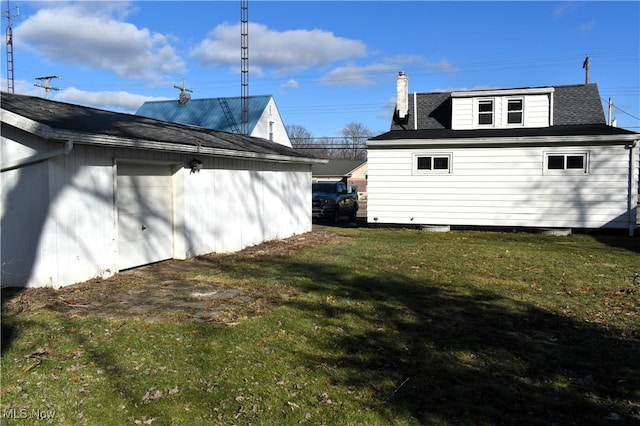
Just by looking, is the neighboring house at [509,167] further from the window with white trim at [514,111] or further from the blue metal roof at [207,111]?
the blue metal roof at [207,111]

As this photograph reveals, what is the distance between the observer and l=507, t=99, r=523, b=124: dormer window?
59.8 feet

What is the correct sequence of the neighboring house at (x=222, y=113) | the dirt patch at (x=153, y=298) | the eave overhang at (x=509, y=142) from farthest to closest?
the neighboring house at (x=222, y=113)
the eave overhang at (x=509, y=142)
the dirt patch at (x=153, y=298)

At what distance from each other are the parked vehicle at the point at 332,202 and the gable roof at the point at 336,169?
88.9ft

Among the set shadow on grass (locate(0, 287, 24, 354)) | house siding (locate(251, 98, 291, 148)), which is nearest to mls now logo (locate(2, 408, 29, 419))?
shadow on grass (locate(0, 287, 24, 354))

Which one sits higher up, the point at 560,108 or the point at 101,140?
the point at 560,108

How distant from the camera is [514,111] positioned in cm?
1827

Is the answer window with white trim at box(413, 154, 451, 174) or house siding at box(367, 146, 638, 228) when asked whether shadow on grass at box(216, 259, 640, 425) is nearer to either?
house siding at box(367, 146, 638, 228)

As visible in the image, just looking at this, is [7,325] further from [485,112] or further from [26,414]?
[485,112]

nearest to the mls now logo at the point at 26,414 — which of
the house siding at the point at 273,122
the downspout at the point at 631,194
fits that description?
the downspout at the point at 631,194

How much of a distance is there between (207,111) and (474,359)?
3006 centimetres

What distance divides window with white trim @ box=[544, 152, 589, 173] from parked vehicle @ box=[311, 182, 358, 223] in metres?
8.70

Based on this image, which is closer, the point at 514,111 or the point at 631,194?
the point at 631,194

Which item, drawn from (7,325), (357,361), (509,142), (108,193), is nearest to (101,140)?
(108,193)

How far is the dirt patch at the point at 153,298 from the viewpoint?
20.3 feet
